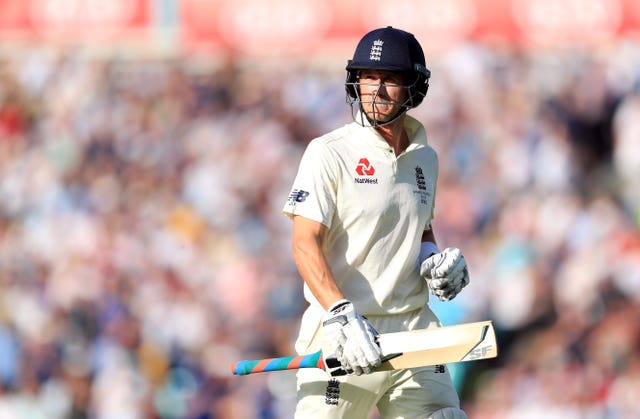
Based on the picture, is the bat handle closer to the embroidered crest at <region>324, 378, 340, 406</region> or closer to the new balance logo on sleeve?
the embroidered crest at <region>324, 378, 340, 406</region>

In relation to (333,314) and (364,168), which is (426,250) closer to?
(364,168)

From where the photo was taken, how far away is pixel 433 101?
34.6ft

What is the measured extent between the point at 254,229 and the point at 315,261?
20.4ft

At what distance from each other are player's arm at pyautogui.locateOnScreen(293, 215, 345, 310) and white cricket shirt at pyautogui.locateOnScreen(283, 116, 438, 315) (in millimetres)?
37

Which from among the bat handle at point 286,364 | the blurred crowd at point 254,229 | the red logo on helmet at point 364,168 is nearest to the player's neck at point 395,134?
the red logo on helmet at point 364,168

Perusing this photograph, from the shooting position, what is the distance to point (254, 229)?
33.3 feet

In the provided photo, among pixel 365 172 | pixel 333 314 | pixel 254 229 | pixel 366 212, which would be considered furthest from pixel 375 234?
pixel 254 229

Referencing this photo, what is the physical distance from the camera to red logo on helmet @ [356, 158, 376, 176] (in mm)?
4156

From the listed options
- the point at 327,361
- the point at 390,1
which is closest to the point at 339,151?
the point at 327,361

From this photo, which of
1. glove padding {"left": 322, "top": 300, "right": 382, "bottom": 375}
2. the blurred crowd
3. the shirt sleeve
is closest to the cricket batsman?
the shirt sleeve

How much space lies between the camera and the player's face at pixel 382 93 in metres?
4.22

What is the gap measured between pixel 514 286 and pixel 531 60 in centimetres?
280

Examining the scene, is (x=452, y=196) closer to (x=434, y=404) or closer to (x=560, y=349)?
(x=560, y=349)

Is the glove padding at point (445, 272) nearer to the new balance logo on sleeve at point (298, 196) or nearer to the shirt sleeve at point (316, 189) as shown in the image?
the shirt sleeve at point (316, 189)
